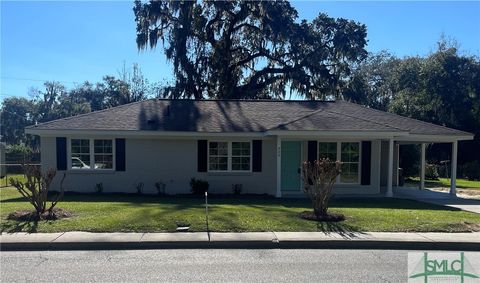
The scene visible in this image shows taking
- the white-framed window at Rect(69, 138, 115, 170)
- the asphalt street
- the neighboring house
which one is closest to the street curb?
the asphalt street

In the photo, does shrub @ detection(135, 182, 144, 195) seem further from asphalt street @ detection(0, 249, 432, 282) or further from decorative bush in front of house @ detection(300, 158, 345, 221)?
asphalt street @ detection(0, 249, 432, 282)

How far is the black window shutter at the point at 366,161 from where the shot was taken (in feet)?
58.9

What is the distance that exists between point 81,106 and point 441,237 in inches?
2591

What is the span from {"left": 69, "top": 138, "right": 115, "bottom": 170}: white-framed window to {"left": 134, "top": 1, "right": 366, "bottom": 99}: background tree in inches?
569

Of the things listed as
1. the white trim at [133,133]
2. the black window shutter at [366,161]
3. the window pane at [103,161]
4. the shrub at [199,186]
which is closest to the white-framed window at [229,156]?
the white trim at [133,133]

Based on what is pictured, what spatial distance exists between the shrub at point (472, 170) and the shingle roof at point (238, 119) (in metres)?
15.3

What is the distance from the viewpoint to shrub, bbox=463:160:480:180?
31.9m

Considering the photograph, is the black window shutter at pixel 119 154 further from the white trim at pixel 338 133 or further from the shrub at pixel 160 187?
the white trim at pixel 338 133

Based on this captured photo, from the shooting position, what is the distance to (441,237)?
30.0ft

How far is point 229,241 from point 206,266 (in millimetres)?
1502

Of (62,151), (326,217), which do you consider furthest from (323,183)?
(62,151)

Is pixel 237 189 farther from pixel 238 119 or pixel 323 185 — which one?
pixel 323 185

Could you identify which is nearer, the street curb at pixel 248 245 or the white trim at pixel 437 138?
the street curb at pixel 248 245

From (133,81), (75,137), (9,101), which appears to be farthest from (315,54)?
(9,101)
